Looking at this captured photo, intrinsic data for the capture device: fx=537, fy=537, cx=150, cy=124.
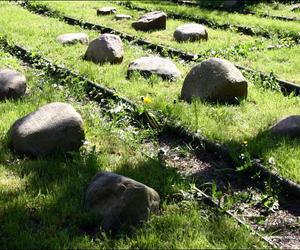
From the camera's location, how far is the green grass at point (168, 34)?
10680mm

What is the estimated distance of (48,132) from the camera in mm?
5512

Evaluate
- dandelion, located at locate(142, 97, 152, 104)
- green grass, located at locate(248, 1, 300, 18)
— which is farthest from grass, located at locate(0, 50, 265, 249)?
green grass, located at locate(248, 1, 300, 18)

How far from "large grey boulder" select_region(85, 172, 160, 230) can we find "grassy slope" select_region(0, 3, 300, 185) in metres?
1.53

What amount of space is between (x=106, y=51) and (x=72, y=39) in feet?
6.18

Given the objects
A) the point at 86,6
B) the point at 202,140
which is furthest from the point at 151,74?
the point at 86,6

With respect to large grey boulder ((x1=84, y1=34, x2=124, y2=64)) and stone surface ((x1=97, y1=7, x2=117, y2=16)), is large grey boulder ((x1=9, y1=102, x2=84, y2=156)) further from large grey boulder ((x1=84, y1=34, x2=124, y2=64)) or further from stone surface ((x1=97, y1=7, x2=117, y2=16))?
stone surface ((x1=97, y1=7, x2=117, y2=16))

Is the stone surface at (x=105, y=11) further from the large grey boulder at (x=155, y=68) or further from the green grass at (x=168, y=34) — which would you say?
the large grey boulder at (x=155, y=68)

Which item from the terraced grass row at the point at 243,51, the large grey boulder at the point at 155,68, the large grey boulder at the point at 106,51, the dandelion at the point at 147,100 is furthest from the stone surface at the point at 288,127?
the large grey boulder at the point at 106,51

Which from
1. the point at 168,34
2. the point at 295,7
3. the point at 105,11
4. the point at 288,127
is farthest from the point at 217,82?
the point at 295,7

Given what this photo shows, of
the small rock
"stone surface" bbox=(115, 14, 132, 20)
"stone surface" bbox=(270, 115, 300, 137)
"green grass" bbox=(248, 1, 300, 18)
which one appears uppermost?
"stone surface" bbox=(270, 115, 300, 137)

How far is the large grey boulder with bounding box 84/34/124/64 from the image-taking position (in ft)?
30.7

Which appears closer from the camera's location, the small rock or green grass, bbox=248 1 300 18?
green grass, bbox=248 1 300 18

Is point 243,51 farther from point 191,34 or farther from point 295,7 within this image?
point 295,7

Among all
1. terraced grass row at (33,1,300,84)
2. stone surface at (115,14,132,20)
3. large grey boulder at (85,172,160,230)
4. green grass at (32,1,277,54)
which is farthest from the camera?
stone surface at (115,14,132,20)
